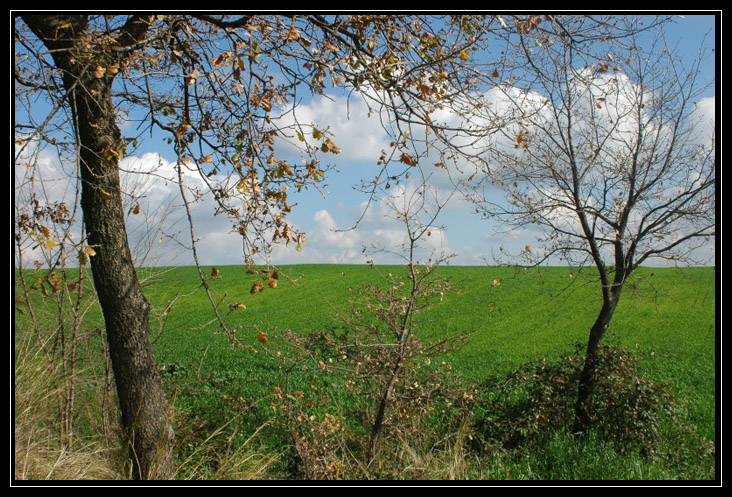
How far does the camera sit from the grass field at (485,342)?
546 centimetres

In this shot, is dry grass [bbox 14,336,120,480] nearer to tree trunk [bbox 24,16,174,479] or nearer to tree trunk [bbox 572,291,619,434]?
tree trunk [bbox 24,16,174,479]

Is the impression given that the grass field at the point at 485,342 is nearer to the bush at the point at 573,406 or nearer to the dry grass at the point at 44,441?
the bush at the point at 573,406

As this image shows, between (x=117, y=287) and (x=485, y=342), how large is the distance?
12374 mm

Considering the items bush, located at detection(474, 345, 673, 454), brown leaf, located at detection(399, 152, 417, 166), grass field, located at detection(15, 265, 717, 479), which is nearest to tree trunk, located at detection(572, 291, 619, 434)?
bush, located at detection(474, 345, 673, 454)

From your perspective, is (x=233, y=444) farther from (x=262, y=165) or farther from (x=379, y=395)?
(x=262, y=165)

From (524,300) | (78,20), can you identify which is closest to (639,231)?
(78,20)

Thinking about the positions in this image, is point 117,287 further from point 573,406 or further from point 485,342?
point 485,342

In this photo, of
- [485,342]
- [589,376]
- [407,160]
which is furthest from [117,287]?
[485,342]

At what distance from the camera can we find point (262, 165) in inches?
161

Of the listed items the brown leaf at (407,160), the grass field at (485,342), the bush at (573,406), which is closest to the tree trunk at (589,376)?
the bush at (573,406)

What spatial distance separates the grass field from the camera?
215 inches

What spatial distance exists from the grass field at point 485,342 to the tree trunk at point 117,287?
0.56m

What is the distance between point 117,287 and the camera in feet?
14.0

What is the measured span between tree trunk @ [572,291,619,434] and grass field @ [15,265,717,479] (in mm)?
377
